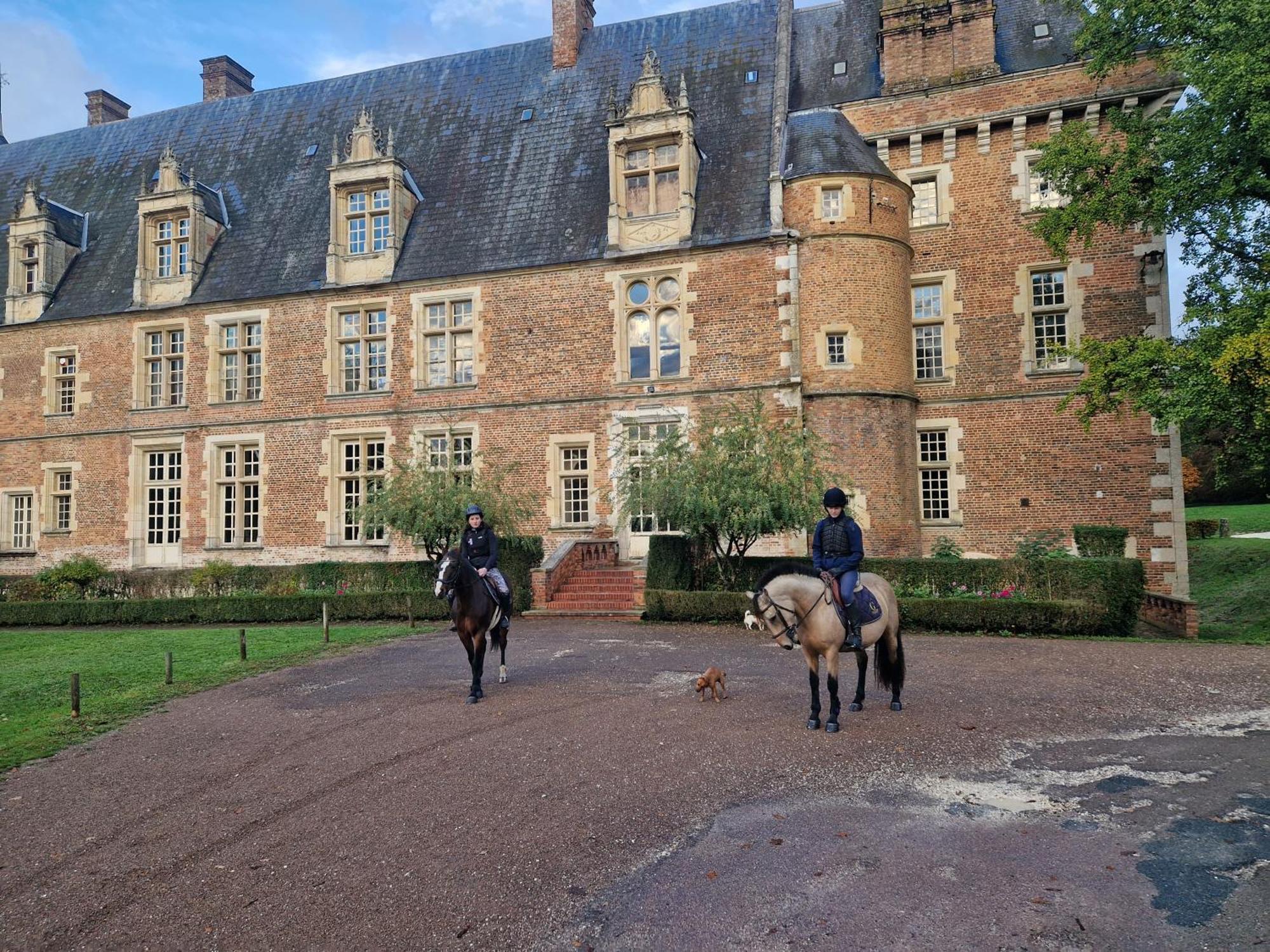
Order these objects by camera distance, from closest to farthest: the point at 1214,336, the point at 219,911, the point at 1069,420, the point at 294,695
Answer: the point at 219,911 → the point at 294,695 → the point at 1214,336 → the point at 1069,420

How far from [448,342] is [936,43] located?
15.2 meters

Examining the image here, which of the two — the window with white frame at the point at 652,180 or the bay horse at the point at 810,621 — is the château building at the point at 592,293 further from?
the bay horse at the point at 810,621

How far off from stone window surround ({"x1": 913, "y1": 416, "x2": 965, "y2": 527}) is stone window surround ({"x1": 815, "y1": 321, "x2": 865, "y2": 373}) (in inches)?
105

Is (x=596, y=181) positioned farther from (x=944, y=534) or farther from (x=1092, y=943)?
(x=1092, y=943)

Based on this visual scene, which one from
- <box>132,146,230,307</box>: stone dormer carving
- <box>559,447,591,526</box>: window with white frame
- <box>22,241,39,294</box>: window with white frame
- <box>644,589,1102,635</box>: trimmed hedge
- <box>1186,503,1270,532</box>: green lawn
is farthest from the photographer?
<box>1186,503,1270,532</box>: green lawn

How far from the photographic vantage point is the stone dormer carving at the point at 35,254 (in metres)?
27.3

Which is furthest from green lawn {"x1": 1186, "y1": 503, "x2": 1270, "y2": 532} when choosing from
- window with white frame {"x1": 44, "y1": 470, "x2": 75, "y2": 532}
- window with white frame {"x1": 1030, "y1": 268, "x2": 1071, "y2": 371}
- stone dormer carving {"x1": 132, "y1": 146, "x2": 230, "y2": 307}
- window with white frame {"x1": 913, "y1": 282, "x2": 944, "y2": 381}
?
window with white frame {"x1": 44, "y1": 470, "x2": 75, "y2": 532}

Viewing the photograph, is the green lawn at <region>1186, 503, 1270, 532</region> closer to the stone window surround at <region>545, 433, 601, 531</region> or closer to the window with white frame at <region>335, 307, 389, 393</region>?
the stone window surround at <region>545, 433, 601, 531</region>

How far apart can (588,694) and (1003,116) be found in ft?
61.3

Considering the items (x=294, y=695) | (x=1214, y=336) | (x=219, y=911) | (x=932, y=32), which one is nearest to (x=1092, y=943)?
(x=219, y=911)

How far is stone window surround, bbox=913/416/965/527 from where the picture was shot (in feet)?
68.5

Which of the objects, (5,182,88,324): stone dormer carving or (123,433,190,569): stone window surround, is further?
(5,182,88,324): stone dormer carving

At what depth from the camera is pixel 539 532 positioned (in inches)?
878

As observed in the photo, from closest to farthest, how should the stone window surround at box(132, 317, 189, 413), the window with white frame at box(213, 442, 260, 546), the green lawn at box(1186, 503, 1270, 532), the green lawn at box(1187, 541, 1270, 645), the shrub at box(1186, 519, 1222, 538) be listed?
the green lawn at box(1187, 541, 1270, 645)
the window with white frame at box(213, 442, 260, 546)
the stone window surround at box(132, 317, 189, 413)
the shrub at box(1186, 519, 1222, 538)
the green lawn at box(1186, 503, 1270, 532)
